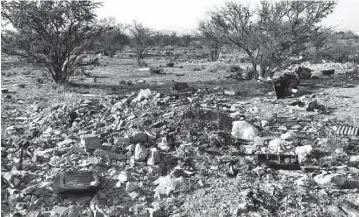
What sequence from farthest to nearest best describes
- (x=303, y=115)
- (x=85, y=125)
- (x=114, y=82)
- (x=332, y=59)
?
(x=332, y=59), (x=114, y=82), (x=303, y=115), (x=85, y=125)

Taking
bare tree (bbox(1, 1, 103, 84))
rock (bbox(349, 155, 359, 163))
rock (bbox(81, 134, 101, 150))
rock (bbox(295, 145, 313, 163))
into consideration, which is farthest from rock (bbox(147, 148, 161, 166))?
bare tree (bbox(1, 1, 103, 84))

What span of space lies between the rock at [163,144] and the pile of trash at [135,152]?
0.01m

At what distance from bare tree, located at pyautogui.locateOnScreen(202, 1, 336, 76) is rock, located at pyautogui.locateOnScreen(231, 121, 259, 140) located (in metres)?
6.90

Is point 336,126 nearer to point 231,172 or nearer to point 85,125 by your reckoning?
point 231,172

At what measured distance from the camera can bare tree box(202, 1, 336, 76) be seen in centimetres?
1252

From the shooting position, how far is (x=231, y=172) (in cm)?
423

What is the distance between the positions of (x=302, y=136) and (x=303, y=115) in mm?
1383

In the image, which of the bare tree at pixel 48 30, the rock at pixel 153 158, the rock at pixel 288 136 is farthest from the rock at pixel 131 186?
the bare tree at pixel 48 30

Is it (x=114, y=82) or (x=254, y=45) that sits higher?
(x=254, y=45)

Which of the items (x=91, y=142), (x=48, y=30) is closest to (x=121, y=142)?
(x=91, y=142)

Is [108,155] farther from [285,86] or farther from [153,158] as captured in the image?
[285,86]

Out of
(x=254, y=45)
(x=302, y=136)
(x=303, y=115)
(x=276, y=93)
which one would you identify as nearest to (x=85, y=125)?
(x=302, y=136)

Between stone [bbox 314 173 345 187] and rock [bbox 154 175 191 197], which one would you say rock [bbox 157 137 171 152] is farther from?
stone [bbox 314 173 345 187]

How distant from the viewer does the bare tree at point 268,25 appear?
12.5 meters
